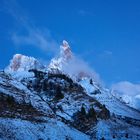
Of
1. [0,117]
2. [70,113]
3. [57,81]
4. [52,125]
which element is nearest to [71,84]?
[57,81]

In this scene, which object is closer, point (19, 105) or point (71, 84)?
point (19, 105)

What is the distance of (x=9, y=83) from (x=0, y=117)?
57117mm

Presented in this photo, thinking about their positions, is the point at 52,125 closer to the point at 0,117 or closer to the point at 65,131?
the point at 65,131

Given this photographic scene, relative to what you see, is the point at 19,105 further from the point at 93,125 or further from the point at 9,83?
the point at 9,83

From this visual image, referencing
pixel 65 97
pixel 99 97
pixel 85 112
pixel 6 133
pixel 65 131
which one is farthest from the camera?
pixel 99 97

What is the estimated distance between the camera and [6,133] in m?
63.9

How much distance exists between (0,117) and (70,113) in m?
39.0

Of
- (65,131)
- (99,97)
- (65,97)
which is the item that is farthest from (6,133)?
(99,97)

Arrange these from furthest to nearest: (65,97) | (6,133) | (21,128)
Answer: (65,97)
(21,128)
(6,133)

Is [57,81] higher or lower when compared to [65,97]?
higher

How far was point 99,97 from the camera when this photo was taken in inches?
6658

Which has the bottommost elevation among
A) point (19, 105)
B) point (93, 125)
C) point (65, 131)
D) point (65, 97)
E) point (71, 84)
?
point (65, 131)

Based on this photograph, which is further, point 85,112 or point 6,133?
point 85,112

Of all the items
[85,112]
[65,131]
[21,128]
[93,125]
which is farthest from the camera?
[85,112]
